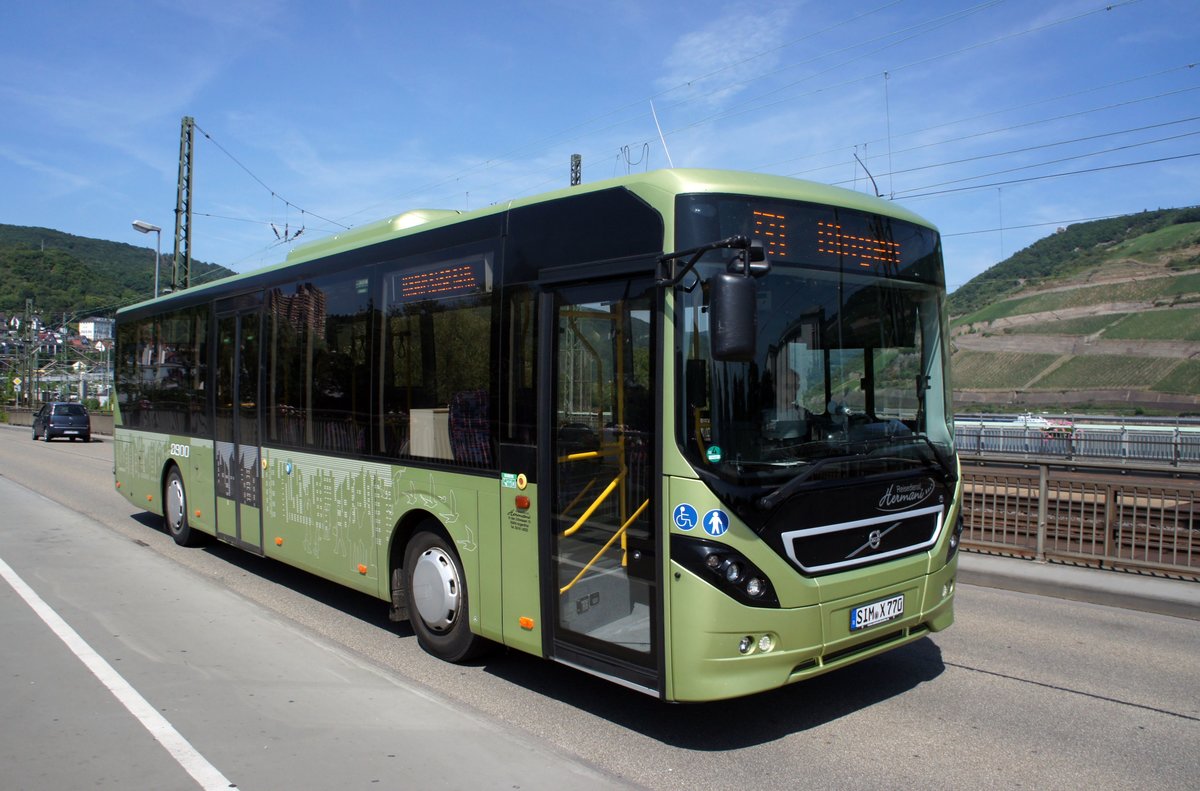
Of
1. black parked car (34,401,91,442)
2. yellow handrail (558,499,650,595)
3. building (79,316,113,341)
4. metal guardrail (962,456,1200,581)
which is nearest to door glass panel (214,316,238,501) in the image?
yellow handrail (558,499,650,595)

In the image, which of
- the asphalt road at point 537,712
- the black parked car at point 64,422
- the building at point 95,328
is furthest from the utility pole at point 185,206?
the building at point 95,328

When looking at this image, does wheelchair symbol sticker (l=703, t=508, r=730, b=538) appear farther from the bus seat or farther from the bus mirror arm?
the bus seat

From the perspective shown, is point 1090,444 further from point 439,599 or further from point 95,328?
point 95,328

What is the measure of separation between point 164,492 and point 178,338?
2207 mm

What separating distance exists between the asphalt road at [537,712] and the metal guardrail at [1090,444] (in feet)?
48.5

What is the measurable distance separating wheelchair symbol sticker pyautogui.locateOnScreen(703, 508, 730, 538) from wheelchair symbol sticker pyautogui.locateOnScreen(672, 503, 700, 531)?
7 centimetres

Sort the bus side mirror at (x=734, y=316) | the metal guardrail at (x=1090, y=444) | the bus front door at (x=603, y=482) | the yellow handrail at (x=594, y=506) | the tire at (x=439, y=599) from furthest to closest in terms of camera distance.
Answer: the metal guardrail at (x=1090, y=444) < the tire at (x=439, y=599) < the yellow handrail at (x=594, y=506) < the bus front door at (x=603, y=482) < the bus side mirror at (x=734, y=316)

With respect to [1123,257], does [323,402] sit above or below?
below

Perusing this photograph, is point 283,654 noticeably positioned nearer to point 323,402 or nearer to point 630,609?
point 323,402

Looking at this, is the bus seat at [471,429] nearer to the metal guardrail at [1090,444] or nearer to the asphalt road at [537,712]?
the asphalt road at [537,712]

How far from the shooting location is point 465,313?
6164 millimetres

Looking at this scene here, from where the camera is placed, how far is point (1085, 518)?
380 inches

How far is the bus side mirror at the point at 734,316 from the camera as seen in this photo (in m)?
4.23

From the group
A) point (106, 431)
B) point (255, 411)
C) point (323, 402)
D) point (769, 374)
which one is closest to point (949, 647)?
point (769, 374)
